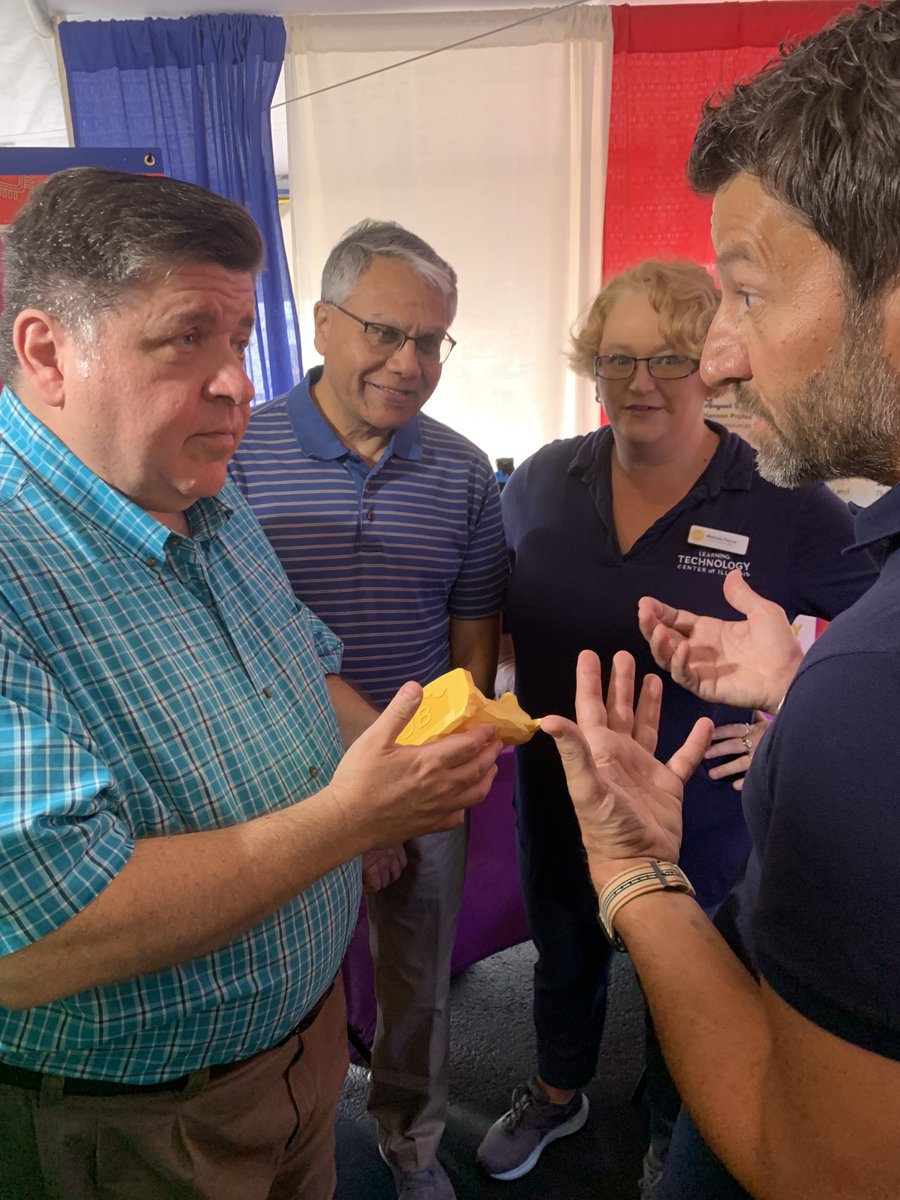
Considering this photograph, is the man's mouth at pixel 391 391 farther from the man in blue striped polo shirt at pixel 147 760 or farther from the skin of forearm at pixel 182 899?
the skin of forearm at pixel 182 899

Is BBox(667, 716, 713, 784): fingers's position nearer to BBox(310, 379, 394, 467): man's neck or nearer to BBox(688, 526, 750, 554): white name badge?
BBox(688, 526, 750, 554): white name badge

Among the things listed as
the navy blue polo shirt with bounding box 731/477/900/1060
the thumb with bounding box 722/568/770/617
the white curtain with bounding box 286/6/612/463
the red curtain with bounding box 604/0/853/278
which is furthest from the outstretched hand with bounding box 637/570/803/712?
the white curtain with bounding box 286/6/612/463

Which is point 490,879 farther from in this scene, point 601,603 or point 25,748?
point 25,748

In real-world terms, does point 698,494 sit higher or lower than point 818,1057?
higher

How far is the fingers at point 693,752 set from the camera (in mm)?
1289

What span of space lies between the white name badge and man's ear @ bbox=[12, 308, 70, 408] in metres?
1.38

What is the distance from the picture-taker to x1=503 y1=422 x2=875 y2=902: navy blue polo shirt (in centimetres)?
177

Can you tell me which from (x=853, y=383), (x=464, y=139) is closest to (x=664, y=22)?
(x=464, y=139)

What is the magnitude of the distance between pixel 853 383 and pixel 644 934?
743mm

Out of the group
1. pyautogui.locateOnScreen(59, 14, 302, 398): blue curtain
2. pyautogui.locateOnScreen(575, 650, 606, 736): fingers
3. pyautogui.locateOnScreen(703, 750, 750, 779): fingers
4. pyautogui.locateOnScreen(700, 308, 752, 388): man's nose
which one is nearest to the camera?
pyautogui.locateOnScreen(700, 308, 752, 388): man's nose

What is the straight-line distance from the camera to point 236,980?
107 centimetres

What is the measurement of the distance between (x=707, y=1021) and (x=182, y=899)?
2.14 ft

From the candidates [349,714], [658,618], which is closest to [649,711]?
[658,618]

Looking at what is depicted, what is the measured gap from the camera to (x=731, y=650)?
1.44m
